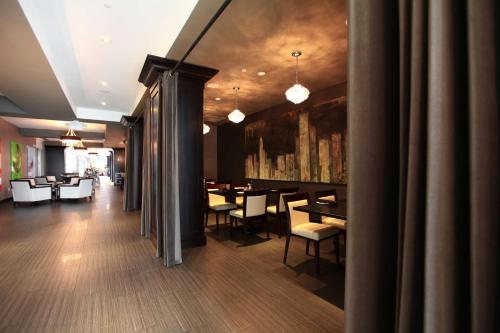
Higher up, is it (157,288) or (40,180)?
(40,180)

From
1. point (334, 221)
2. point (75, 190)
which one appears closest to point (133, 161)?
point (75, 190)

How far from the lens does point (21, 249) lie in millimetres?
3885

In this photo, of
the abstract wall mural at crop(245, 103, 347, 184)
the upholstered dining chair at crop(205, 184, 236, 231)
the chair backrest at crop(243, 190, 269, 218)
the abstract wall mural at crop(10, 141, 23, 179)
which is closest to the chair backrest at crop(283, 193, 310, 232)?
the chair backrest at crop(243, 190, 269, 218)

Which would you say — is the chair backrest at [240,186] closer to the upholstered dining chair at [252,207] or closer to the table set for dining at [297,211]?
the table set for dining at [297,211]

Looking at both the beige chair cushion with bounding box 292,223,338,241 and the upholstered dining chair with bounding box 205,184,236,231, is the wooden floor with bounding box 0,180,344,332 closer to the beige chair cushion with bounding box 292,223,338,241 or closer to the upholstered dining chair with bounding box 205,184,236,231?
the beige chair cushion with bounding box 292,223,338,241

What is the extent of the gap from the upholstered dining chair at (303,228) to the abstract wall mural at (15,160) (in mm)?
12031

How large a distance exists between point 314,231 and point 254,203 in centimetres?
148

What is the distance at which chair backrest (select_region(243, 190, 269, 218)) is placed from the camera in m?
4.16

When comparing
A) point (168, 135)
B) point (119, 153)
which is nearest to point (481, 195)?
point (168, 135)

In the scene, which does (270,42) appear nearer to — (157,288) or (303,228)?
(303,228)

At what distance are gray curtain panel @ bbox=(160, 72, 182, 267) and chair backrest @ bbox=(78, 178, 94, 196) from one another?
317 inches

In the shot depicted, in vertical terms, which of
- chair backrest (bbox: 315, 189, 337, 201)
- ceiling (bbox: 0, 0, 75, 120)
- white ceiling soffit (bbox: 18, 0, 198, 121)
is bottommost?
chair backrest (bbox: 315, 189, 337, 201)

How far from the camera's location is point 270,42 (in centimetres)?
340

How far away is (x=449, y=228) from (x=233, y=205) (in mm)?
4623
